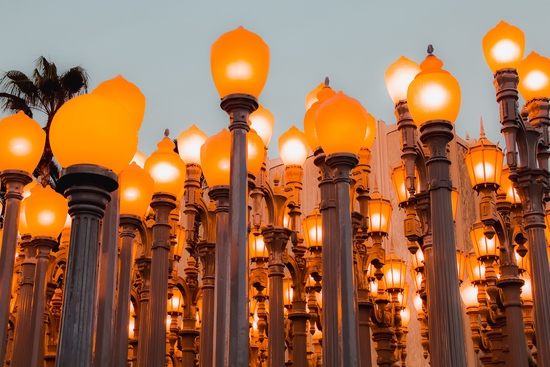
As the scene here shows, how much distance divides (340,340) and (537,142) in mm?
4794

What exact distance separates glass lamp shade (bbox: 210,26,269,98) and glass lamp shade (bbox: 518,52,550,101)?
4675 mm

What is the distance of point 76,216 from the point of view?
5.10 metres

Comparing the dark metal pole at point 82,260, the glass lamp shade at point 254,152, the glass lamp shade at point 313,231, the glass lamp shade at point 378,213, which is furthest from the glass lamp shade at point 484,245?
the dark metal pole at point 82,260

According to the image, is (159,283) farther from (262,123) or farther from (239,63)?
(239,63)

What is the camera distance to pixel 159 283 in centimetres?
955

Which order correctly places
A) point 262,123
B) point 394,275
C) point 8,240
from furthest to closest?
1. point 394,275
2. point 262,123
3. point 8,240

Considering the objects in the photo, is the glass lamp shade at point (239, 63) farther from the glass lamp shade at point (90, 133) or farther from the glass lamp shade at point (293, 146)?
the glass lamp shade at point (293, 146)

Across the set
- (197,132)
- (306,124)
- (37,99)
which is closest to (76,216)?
(306,124)

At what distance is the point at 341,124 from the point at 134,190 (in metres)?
2.37

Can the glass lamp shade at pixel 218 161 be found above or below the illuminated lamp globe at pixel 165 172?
below

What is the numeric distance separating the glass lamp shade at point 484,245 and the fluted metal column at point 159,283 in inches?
220

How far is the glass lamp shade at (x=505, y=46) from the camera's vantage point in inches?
387

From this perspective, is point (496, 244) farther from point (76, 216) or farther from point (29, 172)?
point (76, 216)

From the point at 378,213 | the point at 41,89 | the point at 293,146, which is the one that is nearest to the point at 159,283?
the point at 293,146
